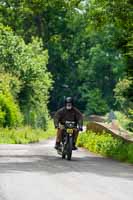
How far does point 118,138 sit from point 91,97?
207ft

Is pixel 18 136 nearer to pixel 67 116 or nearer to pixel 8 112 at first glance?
pixel 8 112

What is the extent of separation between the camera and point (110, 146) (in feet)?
80.6

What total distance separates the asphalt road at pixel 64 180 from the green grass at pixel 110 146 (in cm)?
230

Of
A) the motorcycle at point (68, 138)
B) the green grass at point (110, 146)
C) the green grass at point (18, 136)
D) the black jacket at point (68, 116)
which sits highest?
the black jacket at point (68, 116)

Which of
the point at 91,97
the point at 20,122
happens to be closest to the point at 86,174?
the point at 20,122

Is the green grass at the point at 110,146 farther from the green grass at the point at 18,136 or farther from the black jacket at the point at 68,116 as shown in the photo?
the green grass at the point at 18,136

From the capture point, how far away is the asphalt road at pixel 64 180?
1184 cm

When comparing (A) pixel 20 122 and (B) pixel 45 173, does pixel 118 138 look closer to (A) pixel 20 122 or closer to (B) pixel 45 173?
(B) pixel 45 173

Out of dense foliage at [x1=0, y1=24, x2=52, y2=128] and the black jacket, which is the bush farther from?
the black jacket

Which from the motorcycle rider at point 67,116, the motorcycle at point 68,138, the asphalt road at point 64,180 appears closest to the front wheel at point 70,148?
the motorcycle at point 68,138

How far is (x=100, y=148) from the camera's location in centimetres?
2584

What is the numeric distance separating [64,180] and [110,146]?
34.3 ft

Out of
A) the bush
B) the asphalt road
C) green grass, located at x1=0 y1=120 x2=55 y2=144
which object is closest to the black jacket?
the asphalt road

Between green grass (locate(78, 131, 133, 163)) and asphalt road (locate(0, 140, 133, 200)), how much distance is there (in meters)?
2.30
